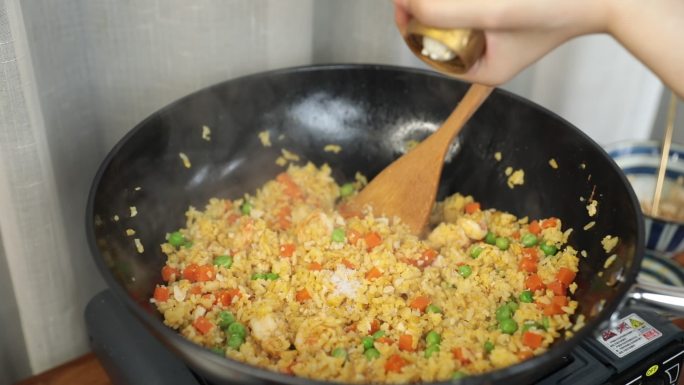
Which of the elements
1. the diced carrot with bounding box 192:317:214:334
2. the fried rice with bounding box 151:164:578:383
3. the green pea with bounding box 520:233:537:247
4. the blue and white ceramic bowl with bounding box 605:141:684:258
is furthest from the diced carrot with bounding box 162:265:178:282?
the blue and white ceramic bowl with bounding box 605:141:684:258

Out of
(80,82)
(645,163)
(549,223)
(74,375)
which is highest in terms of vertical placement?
(80,82)

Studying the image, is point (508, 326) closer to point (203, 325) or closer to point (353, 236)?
point (353, 236)

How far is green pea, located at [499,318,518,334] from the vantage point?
1.16m

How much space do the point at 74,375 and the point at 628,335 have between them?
43.7 inches

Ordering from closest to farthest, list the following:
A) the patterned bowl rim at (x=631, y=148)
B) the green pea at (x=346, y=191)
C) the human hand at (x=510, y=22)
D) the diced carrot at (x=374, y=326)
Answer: the human hand at (x=510, y=22)
the diced carrot at (x=374, y=326)
the green pea at (x=346, y=191)
the patterned bowl rim at (x=631, y=148)

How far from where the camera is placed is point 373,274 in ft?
4.16

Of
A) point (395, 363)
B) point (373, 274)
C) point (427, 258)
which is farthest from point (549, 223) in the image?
point (395, 363)

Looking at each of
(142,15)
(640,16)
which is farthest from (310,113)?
(640,16)

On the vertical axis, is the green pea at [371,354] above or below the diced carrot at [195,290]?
above

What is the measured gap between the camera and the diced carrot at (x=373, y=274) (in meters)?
1.27

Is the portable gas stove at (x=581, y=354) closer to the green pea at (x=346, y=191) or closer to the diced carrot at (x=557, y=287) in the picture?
the diced carrot at (x=557, y=287)

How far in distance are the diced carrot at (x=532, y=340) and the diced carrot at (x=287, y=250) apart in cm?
Answer: 45

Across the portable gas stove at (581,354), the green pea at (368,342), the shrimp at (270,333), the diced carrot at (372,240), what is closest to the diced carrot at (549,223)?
the portable gas stove at (581,354)

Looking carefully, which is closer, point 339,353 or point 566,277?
point 339,353
